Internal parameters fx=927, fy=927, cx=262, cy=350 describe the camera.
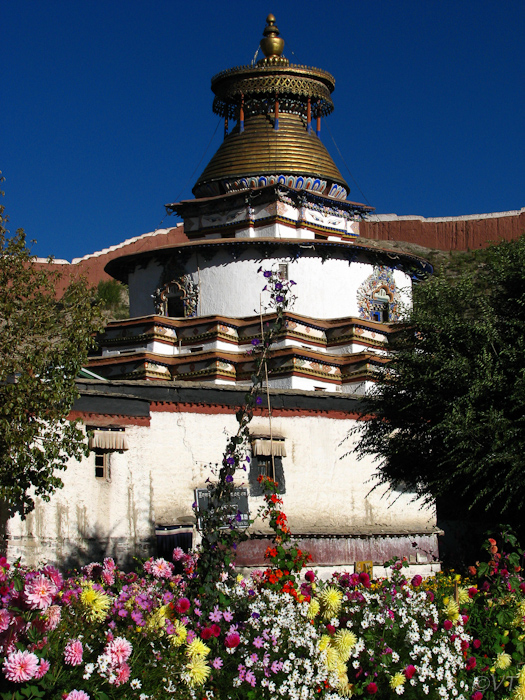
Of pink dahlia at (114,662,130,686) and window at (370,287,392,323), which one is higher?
window at (370,287,392,323)

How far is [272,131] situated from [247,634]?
2545cm

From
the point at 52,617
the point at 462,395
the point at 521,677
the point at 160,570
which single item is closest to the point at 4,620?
the point at 52,617

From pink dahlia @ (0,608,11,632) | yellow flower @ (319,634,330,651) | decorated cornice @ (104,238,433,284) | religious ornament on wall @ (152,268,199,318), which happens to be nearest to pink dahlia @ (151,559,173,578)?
yellow flower @ (319,634,330,651)

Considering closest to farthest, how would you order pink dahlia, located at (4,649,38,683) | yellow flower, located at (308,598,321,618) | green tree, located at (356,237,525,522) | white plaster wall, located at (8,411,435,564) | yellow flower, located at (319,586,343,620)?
pink dahlia, located at (4,649,38,683), yellow flower, located at (308,598,321,618), yellow flower, located at (319,586,343,620), green tree, located at (356,237,525,522), white plaster wall, located at (8,411,435,564)

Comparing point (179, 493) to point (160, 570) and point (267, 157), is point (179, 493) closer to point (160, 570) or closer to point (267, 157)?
point (160, 570)

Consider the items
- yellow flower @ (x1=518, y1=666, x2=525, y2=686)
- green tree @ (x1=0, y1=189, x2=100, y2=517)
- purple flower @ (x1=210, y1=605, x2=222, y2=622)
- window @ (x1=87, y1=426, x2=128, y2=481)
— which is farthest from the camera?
window @ (x1=87, y1=426, x2=128, y2=481)

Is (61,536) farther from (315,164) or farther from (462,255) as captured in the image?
(462,255)

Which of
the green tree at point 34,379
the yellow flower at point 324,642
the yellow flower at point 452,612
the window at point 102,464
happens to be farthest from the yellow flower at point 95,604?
the window at point 102,464

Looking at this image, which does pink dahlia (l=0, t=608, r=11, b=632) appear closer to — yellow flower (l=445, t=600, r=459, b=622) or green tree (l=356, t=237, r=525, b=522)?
yellow flower (l=445, t=600, r=459, b=622)

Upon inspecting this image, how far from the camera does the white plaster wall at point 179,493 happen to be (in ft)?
47.5

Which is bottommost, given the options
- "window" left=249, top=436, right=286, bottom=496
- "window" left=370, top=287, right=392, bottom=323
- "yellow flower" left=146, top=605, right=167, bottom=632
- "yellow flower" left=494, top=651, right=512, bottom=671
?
"yellow flower" left=494, top=651, right=512, bottom=671

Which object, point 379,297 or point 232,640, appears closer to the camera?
point 232,640

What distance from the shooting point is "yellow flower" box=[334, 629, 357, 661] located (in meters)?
7.48

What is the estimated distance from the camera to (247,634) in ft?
23.5
